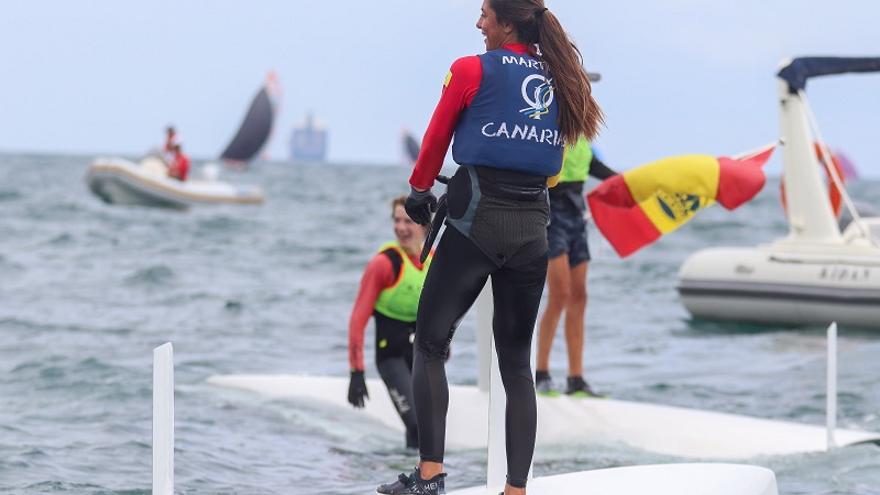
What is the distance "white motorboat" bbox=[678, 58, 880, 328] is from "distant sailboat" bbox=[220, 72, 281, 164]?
68198 millimetres

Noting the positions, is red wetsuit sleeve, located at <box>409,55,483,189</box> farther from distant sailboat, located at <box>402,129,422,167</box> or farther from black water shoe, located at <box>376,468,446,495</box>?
distant sailboat, located at <box>402,129,422,167</box>

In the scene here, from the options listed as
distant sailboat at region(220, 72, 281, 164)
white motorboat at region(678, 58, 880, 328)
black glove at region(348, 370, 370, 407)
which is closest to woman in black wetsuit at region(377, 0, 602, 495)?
black glove at region(348, 370, 370, 407)

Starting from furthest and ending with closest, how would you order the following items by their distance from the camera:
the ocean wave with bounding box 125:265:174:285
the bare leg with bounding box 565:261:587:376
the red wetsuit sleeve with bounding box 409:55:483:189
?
the ocean wave with bounding box 125:265:174:285 → the bare leg with bounding box 565:261:587:376 → the red wetsuit sleeve with bounding box 409:55:483:189

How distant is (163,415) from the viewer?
448 centimetres

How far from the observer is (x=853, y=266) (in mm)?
14930

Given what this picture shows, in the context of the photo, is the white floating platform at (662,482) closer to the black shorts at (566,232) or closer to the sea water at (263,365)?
the sea water at (263,365)

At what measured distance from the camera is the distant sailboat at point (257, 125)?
82.7m

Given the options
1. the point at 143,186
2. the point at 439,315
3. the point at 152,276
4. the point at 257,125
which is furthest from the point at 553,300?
the point at 257,125

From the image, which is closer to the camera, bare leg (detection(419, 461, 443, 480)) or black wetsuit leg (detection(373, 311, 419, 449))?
bare leg (detection(419, 461, 443, 480))

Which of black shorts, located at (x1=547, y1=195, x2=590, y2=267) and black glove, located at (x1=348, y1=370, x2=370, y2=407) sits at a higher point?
black shorts, located at (x1=547, y1=195, x2=590, y2=267)

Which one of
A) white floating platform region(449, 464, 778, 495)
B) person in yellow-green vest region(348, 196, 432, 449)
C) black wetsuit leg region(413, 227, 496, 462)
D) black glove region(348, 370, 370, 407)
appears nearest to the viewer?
black wetsuit leg region(413, 227, 496, 462)

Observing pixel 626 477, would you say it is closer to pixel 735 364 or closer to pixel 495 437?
pixel 495 437

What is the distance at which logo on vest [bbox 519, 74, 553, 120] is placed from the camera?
464 centimetres

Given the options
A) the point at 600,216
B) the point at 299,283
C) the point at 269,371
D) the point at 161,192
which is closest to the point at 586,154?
the point at 600,216
